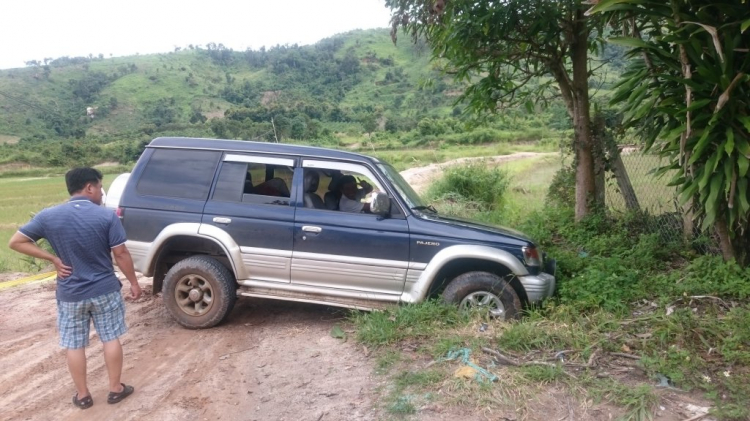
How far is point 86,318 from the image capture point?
3.70 m

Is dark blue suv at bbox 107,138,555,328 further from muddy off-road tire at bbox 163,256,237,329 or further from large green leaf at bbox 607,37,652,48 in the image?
large green leaf at bbox 607,37,652,48

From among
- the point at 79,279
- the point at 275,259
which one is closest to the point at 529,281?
the point at 275,259

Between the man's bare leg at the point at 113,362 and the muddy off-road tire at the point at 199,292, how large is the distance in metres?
1.34

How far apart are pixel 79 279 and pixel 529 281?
3678mm

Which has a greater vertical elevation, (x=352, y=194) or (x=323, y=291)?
(x=352, y=194)

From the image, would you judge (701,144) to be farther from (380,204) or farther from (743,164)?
(380,204)

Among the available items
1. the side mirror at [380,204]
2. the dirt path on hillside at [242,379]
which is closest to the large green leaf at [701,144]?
the dirt path on hillside at [242,379]

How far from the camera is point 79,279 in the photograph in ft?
11.8

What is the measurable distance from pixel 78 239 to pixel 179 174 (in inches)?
71.6

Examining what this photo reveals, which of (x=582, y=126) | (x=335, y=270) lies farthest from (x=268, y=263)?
(x=582, y=126)

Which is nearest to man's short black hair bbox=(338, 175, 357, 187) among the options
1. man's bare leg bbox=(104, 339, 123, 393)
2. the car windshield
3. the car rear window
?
the car windshield

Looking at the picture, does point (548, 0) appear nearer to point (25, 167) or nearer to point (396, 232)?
point (396, 232)

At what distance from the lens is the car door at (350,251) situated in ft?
16.0

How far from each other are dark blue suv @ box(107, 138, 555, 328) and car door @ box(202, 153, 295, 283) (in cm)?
1
